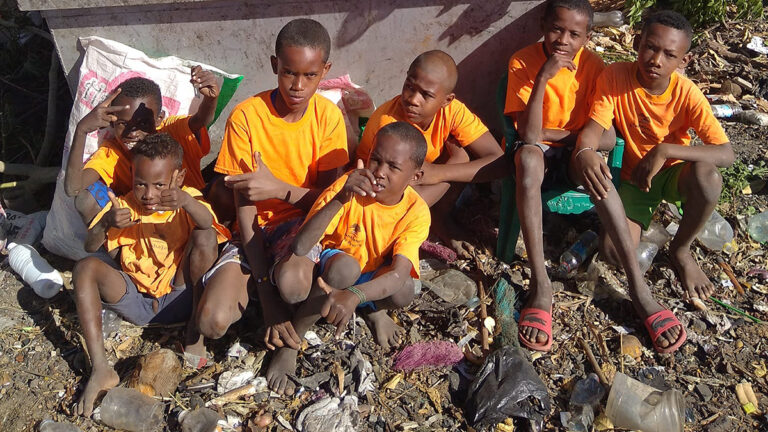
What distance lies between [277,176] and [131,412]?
4.42ft

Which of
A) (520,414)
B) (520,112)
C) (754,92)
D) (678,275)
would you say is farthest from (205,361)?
(754,92)

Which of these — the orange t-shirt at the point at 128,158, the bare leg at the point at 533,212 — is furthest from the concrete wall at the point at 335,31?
the bare leg at the point at 533,212

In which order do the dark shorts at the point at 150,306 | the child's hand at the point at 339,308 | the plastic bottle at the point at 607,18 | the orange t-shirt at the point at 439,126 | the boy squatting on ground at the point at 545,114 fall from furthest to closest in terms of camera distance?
the plastic bottle at the point at 607,18, the orange t-shirt at the point at 439,126, the boy squatting on ground at the point at 545,114, the dark shorts at the point at 150,306, the child's hand at the point at 339,308

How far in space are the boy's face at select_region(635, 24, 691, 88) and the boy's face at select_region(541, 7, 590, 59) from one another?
326 mm

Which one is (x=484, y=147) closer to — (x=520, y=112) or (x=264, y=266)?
(x=520, y=112)

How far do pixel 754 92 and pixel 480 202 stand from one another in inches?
95.5

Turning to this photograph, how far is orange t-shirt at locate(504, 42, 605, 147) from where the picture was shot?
3.91m

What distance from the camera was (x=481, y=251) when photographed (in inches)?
165

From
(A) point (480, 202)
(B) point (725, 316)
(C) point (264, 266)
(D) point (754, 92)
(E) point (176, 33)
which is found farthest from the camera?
(D) point (754, 92)

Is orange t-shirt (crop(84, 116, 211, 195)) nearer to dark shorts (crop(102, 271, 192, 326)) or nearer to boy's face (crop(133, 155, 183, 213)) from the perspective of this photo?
boy's face (crop(133, 155, 183, 213))

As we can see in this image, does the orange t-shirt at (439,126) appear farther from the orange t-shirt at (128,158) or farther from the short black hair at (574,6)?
the orange t-shirt at (128,158)

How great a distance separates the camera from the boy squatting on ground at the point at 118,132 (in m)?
3.47

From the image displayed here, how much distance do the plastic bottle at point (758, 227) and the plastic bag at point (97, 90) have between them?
3590 mm

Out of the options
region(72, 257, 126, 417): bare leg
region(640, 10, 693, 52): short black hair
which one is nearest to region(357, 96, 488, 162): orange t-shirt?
region(640, 10, 693, 52): short black hair
